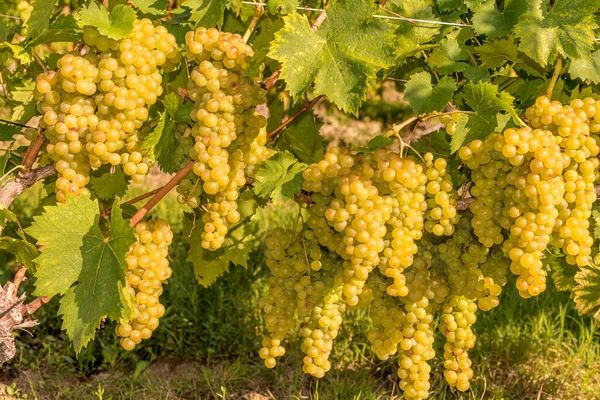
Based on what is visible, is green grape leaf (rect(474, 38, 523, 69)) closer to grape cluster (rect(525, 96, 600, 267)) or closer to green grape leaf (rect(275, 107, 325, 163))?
grape cluster (rect(525, 96, 600, 267))

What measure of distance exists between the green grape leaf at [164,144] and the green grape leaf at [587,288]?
1.37 m

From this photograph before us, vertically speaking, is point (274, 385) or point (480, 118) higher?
point (480, 118)

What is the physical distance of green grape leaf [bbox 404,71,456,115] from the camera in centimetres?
204

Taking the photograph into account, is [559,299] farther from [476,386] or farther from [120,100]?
[120,100]

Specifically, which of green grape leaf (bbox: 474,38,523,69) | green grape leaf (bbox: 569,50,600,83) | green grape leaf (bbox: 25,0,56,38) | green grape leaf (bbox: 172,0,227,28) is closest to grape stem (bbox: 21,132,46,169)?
green grape leaf (bbox: 25,0,56,38)

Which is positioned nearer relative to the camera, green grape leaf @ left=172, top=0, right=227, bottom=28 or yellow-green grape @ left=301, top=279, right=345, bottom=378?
green grape leaf @ left=172, top=0, right=227, bottom=28

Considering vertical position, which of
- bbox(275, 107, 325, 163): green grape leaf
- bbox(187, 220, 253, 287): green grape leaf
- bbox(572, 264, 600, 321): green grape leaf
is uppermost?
bbox(275, 107, 325, 163): green grape leaf

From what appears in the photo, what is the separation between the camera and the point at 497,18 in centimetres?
209

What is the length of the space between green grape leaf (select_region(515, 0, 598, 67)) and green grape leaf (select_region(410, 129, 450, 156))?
433 mm

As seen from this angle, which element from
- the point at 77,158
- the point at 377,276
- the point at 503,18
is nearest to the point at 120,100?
the point at 77,158

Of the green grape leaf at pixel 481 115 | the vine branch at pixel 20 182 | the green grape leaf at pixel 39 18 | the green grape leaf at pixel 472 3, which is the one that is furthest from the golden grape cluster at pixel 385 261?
the green grape leaf at pixel 39 18

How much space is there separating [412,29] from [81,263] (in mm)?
1166

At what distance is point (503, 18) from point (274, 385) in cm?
189

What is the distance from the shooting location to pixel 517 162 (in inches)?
72.6
